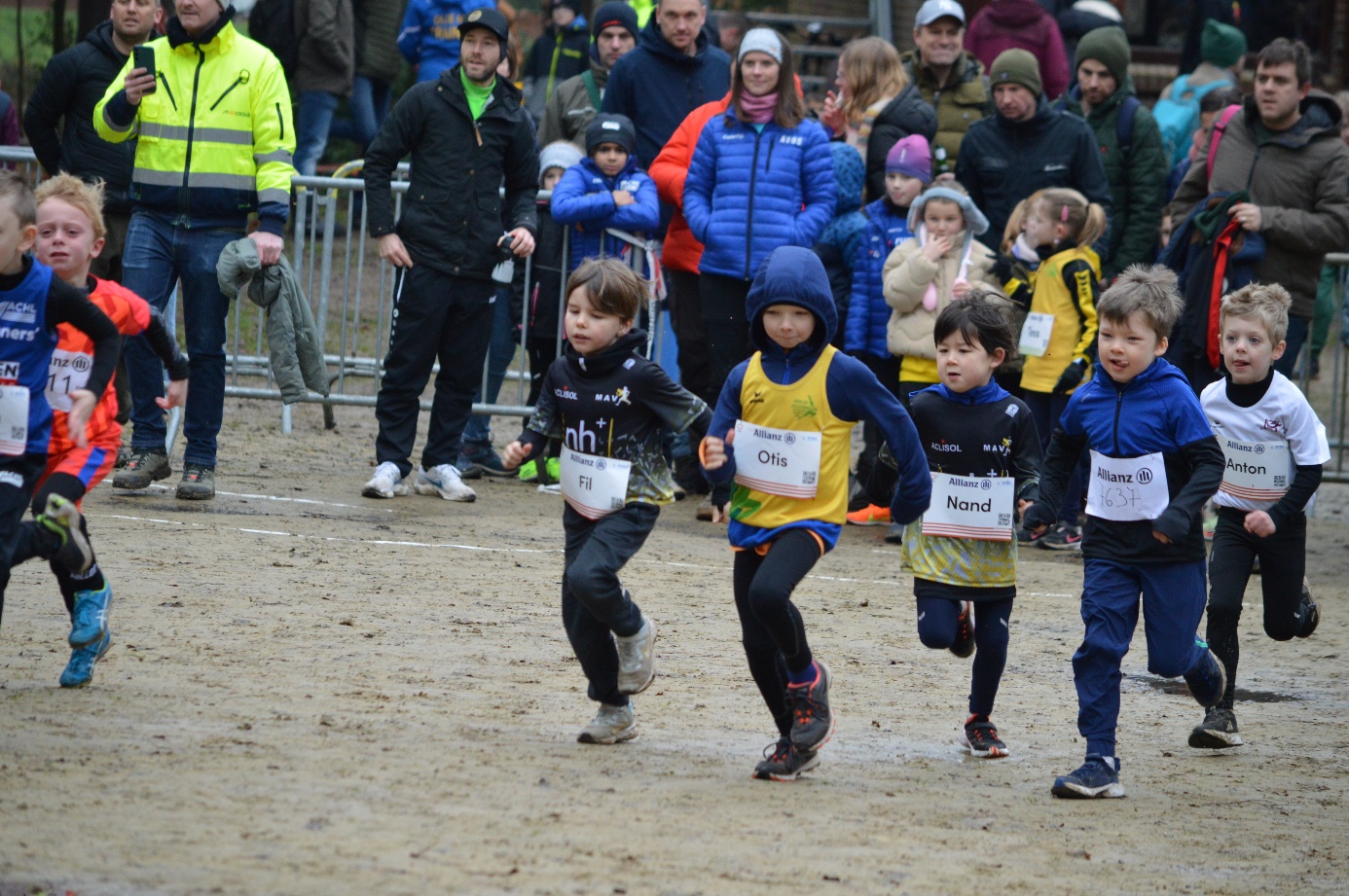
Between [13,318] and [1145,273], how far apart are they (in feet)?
12.4

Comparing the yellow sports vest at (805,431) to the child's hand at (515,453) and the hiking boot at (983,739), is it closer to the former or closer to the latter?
the child's hand at (515,453)

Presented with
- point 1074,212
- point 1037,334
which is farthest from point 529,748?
point 1074,212

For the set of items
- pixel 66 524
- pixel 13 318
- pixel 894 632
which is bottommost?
pixel 894 632

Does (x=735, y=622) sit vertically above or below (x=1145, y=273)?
below

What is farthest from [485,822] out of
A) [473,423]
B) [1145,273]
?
[473,423]

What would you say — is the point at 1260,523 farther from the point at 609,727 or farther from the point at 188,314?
the point at 188,314

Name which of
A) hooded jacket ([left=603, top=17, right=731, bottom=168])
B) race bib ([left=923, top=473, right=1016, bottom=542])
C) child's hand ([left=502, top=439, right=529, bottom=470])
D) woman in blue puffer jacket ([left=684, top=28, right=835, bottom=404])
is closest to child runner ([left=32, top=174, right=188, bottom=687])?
child's hand ([left=502, top=439, right=529, bottom=470])

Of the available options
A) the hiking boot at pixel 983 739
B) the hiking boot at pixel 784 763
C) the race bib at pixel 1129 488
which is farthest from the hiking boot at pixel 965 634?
the hiking boot at pixel 784 763

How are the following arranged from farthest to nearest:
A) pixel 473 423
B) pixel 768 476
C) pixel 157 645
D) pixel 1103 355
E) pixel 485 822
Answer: pixel 473 423 < pixel 157 645 < pixel 1103 355 < pixel 768 476 < pixel 485 822

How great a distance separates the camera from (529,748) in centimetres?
571

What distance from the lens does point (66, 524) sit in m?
5.74

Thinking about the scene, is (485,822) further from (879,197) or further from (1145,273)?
(879,197)

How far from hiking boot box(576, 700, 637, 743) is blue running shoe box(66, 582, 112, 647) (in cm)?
166

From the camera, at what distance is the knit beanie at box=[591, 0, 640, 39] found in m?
11.6
